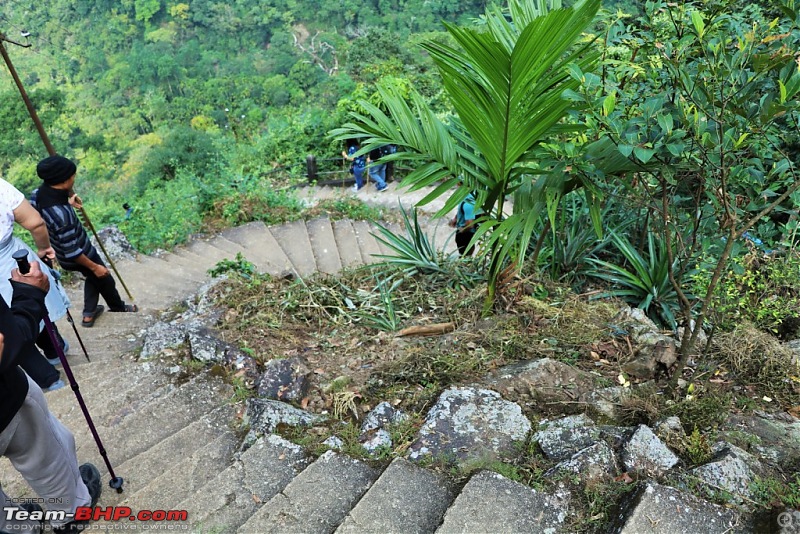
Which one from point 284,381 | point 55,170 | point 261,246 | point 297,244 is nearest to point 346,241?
point 297,244

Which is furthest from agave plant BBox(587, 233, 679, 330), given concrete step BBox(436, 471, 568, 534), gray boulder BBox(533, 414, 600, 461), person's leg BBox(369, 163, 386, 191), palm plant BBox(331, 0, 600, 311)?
person's leg BBox(369, 163, 386, 191)

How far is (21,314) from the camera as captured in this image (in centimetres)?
199

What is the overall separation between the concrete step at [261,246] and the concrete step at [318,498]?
3436 mm

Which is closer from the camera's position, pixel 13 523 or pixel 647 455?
pixel 13 523

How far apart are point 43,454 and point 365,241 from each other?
480cm

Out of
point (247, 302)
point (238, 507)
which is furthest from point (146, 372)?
point (238, 507)

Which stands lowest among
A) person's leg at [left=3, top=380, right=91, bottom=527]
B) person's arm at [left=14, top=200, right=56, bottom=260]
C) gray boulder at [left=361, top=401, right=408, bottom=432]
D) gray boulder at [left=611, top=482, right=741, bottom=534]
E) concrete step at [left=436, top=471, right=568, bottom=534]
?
gray boulder at [left=361, top=401, right=408, bottom=432]

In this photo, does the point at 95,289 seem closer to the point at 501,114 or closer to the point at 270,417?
the point at 270,417

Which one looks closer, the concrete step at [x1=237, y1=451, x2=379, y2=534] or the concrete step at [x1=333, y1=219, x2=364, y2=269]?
the concrete step at [x1=237, y1=451, x2=379, y2=534]

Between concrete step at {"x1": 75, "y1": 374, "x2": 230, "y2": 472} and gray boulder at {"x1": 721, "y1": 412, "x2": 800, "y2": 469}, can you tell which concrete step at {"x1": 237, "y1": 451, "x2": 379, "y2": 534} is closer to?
concrete step at {"x1": 75, "y1": 374, "x2": 230, "y2": 472}

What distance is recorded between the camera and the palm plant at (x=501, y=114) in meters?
2.49

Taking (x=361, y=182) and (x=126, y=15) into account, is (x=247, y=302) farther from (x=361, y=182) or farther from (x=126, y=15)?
(x=126, y=15)

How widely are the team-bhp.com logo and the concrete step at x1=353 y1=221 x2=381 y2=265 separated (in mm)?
3788

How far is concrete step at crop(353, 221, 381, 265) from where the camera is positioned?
617 centimetres
